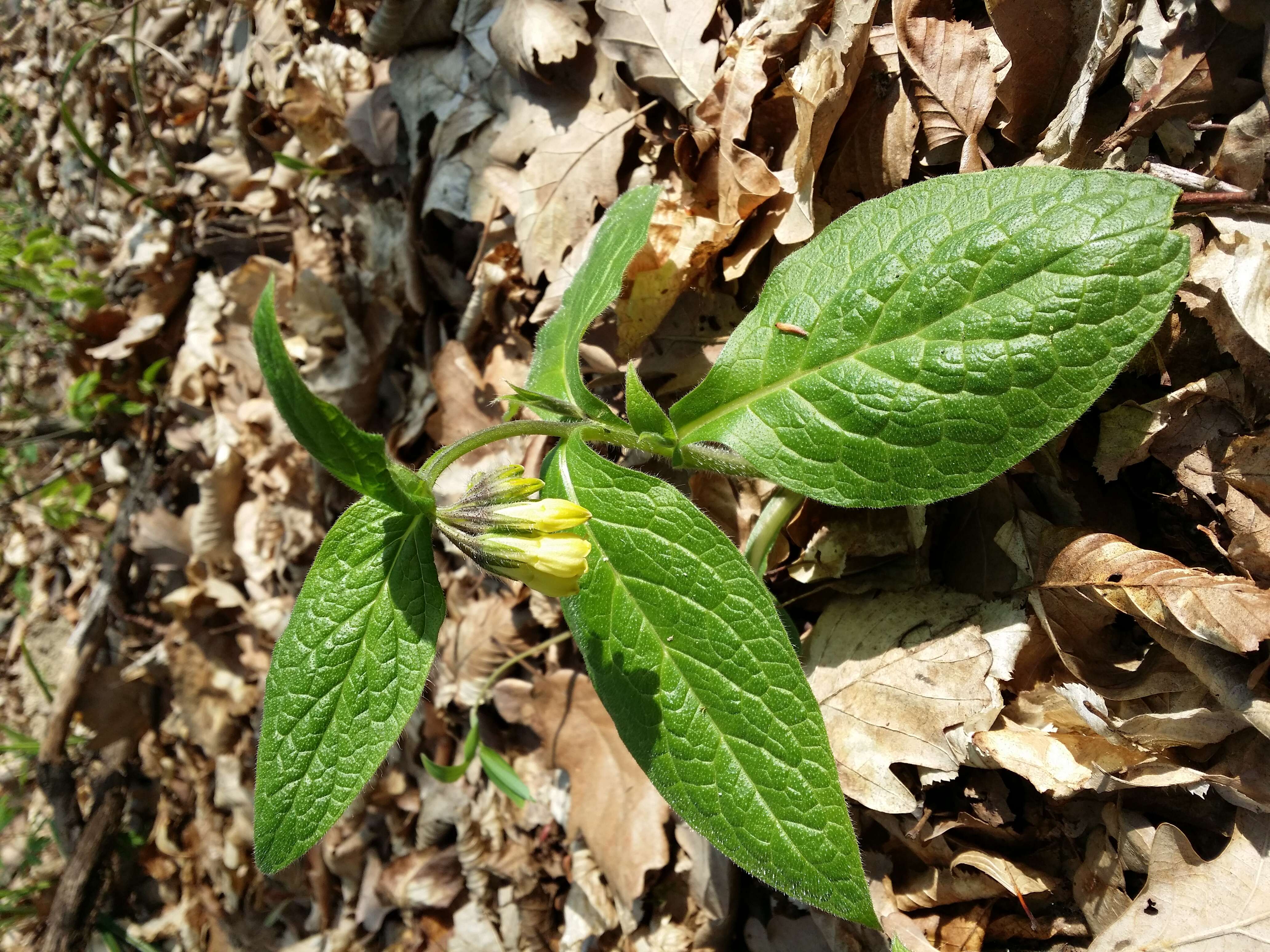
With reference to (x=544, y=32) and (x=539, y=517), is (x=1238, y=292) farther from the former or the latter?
(x=544, y=32)

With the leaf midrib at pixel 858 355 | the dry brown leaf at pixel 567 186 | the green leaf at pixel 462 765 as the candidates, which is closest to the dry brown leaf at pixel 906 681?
the leaf midrib at pixel 858 355

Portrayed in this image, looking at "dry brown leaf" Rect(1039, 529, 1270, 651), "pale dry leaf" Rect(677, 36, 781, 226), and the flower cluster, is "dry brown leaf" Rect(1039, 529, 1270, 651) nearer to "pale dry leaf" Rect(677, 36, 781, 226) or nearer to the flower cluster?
the flower cluster

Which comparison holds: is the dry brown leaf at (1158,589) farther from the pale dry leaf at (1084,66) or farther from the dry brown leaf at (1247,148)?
the pale dry leaf at (1084,66)

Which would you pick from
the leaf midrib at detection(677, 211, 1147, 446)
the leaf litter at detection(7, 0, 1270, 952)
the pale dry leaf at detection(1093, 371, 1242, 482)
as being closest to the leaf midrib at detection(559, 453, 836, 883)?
the leaf midrib at detection(677, 211, 1147, 446)

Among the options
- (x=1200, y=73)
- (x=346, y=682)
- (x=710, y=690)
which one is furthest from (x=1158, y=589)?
(x=346, y=682)

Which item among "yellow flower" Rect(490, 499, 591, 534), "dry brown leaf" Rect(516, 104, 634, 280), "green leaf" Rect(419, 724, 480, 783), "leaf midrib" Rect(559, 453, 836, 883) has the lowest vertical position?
"green leaf" Rect(419, 724, 480, 783)
